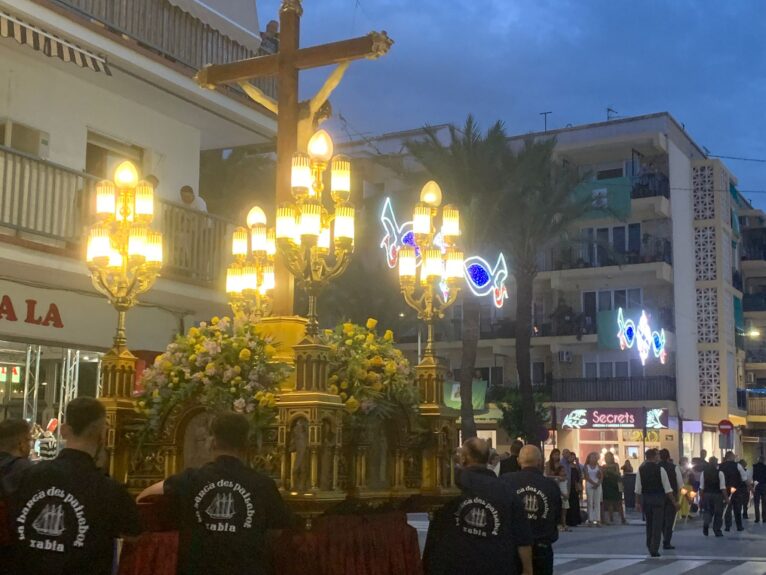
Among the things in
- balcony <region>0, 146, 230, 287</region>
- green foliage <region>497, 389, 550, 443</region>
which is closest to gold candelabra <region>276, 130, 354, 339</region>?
balcony <region>0, 146, 230, 287</region>

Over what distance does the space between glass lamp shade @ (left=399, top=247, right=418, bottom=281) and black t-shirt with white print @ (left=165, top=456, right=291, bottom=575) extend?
16.1 feet

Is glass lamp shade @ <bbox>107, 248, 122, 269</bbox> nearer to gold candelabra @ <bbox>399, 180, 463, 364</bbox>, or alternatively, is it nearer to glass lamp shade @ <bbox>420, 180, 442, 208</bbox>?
gold candelabra @ <bbox>399, 180, 463, 364</bbox>

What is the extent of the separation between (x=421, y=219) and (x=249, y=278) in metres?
1.95

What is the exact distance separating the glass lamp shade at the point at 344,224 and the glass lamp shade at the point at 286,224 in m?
0.52

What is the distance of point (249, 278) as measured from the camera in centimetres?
1064

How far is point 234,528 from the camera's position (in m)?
5.58

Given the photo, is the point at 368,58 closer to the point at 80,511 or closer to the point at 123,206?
the point at 123,206

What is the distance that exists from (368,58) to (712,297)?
4074 cm

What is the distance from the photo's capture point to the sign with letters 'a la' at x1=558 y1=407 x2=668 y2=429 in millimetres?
39125

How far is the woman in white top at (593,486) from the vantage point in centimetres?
2443

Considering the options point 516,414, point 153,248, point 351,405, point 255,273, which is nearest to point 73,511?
point 351,405

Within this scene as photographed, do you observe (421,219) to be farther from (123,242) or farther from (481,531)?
(481,531)

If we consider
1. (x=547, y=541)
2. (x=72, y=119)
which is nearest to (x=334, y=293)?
(x=72, y=119)

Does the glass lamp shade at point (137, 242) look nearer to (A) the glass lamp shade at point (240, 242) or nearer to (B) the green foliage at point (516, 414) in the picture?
(A) the glass lamp shade at point (240, 242)
